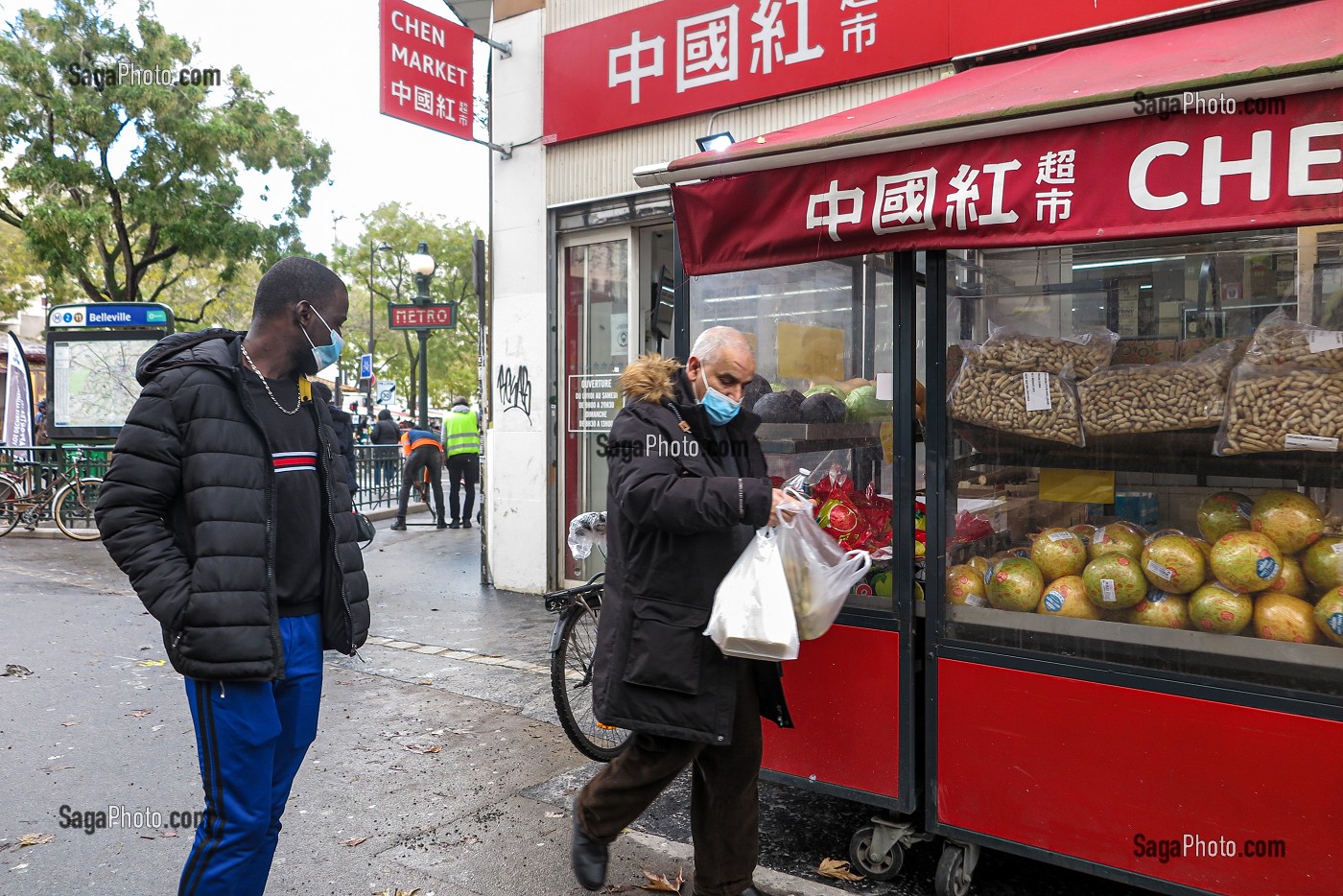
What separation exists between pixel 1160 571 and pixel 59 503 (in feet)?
43.3

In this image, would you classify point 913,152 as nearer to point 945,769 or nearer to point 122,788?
point 945,769

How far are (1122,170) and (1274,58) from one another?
0.49 meters

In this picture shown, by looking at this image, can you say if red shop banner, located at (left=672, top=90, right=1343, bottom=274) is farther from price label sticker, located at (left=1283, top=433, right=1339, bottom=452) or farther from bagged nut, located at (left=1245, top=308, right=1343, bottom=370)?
price label sticker, located at (left=1283, top=433, right=1339, bottom=452)

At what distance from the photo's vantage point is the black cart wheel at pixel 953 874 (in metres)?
3.21

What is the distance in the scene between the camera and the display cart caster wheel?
3215 millimetres

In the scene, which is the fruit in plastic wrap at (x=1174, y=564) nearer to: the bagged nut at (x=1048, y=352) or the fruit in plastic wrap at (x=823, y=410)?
the bagged nut at (x=1048, y=352)

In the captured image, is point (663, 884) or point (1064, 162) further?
point (663, 884)

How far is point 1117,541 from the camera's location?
10.6 ft

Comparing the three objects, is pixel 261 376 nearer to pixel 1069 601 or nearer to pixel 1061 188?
pixel 1061 188

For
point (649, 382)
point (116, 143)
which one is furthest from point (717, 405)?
point (116, 143)

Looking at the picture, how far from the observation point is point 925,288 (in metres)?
3.40

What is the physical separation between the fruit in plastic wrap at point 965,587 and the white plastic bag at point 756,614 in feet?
2.55

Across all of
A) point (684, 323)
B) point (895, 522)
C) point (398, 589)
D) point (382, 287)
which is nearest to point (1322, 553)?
point (895, 522)

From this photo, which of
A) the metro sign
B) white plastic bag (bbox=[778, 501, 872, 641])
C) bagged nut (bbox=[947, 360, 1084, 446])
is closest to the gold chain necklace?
white plastic bag (bbox=[778, 501, 872, 641])
